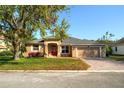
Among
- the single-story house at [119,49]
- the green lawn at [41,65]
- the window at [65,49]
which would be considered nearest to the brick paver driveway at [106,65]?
the green lawn at [41,65]

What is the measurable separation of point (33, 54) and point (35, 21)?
52.9ft

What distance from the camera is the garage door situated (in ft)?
134

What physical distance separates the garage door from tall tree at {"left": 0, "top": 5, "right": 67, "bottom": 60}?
15.1 meters

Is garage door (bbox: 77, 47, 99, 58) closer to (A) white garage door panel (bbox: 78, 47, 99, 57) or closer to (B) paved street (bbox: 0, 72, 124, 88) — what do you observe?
(A) white garage door panel (bbox: 78, 47, 99, 57)

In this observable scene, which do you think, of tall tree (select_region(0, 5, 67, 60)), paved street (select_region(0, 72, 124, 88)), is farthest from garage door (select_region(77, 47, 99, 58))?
paved street (select_region(0, 72, 124, 88))

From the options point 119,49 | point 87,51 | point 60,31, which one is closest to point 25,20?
point 60,31

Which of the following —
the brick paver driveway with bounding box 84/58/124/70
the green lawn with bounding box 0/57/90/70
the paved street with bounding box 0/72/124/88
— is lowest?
the paved street with bounding box 0/72/124/88

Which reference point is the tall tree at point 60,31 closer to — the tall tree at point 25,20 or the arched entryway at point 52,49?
the tall tree at point 25,20

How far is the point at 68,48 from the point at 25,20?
626 inches

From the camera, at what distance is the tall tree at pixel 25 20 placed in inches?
949

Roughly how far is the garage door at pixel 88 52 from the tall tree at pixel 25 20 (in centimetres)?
1513
